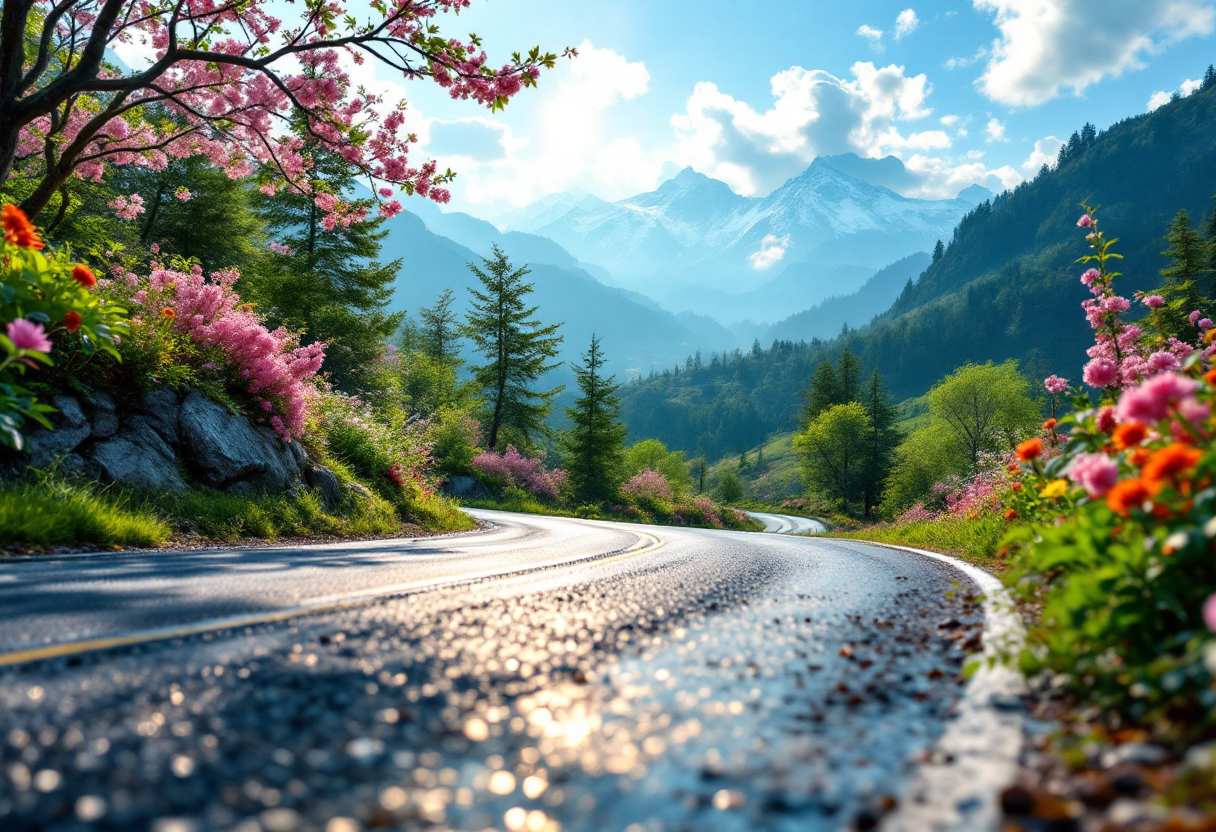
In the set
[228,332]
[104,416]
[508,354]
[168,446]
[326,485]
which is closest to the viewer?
[104,416]

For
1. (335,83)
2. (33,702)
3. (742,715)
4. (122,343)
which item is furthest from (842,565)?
(335,83)

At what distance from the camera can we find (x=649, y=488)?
34.9 m

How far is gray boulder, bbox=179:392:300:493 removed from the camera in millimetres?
7452

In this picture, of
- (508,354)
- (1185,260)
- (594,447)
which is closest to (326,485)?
(594,447)

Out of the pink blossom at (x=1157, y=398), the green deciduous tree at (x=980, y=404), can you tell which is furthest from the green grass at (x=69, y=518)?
the green deciduous tree at (x=980, y=404)

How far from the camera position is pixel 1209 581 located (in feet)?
5.61

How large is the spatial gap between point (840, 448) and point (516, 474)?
41.1 m

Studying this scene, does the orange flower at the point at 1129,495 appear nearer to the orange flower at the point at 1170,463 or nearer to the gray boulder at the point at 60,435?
the orange flower at the point at 1170,463

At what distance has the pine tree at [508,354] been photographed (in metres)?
32.1

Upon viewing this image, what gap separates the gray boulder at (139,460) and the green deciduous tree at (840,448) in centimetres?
5880

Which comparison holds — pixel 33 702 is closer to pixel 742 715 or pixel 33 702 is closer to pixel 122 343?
pixel 742 715

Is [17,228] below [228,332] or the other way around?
below

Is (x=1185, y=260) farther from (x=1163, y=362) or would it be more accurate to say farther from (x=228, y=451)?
(x=228, y=451)

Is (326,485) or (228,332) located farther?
(326,485)
